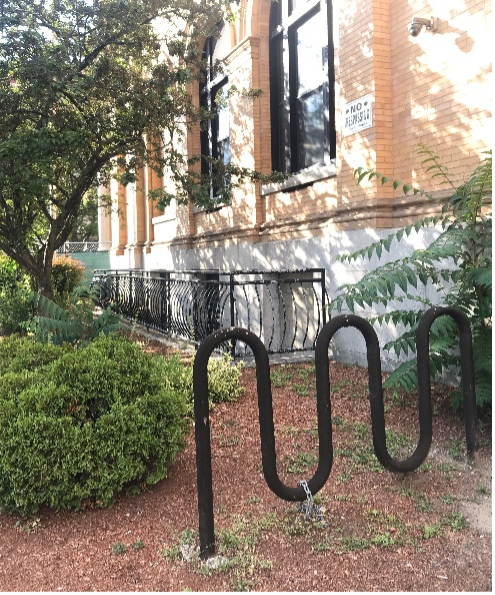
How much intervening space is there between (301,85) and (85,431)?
7.65 m

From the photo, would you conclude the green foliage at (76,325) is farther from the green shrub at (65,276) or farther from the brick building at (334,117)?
the green shrub at (65,276)

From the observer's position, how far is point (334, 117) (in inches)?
344

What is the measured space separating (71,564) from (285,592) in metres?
1.26

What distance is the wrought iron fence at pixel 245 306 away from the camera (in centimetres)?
813

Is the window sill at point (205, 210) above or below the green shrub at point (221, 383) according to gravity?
above

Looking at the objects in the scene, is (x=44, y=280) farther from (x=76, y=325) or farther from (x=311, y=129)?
(x=311, y=129)

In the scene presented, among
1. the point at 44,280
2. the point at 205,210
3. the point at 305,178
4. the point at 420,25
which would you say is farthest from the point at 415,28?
the point at 44,280

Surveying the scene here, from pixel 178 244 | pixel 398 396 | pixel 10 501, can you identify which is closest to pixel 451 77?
pixel 398 396

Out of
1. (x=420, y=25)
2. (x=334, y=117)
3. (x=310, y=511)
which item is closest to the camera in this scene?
(x=310, y=511)

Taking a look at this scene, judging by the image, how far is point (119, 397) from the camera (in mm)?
3924

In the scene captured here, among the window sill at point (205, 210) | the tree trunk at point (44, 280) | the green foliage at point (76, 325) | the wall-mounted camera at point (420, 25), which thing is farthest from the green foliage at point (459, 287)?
the tree trunk at point (44, 280)

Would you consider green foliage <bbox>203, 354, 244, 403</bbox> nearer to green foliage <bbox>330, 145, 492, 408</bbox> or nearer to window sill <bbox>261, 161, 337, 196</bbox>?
green foliage <bbox>330, 145, 492, 408</bbox>

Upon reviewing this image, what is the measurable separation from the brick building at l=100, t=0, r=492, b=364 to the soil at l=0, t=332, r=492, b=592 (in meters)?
3.16

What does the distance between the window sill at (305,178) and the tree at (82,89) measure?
616 millimetres
